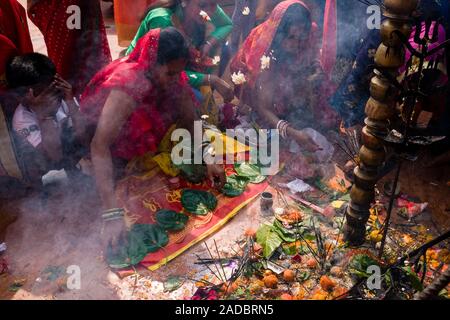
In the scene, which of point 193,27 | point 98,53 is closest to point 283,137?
point 193,27

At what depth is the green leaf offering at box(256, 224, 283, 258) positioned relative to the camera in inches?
114

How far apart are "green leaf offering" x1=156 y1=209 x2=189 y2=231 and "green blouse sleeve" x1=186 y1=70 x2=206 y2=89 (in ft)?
5.83

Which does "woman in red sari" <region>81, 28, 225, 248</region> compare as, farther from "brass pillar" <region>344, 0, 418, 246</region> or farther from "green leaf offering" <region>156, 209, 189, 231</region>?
"brass pillar" <region>344, 0, 418, 246</region>

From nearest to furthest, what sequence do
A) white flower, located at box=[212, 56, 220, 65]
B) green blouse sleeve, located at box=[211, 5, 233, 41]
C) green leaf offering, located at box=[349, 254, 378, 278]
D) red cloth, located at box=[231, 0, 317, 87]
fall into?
1. green leaf offering, located at box=[349, 254, 378, 278]
2. red cloth, located at box=[231, 0, 317, 87]
3. white flower, located at box=[212, 56, 220, 65]
4. green blouse sleeve, located at box=[211, 5, 233, 41]

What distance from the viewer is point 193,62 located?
15.1 ft

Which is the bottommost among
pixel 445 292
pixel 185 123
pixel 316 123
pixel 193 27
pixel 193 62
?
pixel 445 292

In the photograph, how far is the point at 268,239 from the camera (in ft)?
9.85

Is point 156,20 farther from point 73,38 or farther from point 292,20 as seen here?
point 292,20

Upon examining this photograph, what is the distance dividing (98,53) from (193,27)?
128 cm

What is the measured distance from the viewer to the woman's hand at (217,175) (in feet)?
11.6

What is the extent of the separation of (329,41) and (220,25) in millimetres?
1564

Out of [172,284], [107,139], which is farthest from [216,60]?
[172,284]

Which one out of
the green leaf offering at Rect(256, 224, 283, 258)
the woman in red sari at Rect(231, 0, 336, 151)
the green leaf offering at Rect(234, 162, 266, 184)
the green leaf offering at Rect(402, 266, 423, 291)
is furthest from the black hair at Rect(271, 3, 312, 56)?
the green leaf offering at Rect(402, 266, 423, 291)
